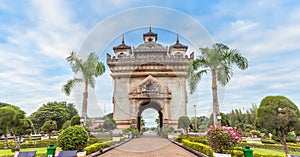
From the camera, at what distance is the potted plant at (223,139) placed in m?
6.91

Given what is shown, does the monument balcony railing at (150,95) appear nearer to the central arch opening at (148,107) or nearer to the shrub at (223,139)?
the central arch opening at (148,107)

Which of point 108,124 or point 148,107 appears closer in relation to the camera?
point 108,124

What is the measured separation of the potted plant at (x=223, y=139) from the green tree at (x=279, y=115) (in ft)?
15.4

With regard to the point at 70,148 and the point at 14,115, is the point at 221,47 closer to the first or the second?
the point at 70,148

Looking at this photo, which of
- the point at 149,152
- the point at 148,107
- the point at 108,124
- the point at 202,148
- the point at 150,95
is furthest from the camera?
the point at 148,107

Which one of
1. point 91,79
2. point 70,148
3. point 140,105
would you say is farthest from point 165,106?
point 70,148

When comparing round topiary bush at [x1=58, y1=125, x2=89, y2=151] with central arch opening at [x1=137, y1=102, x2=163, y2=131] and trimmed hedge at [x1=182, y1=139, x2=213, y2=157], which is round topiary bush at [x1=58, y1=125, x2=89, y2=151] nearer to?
trimmed hedge at [x1=182, y1=139, x2=213, y2=157]

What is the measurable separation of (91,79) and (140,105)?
14575 mm

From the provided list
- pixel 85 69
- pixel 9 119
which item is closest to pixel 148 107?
pixel 85 69

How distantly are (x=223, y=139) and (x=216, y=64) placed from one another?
261 inches

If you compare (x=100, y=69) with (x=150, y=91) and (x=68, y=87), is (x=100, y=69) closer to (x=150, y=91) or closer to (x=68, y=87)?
(x=68, y=87)

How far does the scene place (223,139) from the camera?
6.95 m

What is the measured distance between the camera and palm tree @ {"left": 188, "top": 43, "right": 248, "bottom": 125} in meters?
12.5

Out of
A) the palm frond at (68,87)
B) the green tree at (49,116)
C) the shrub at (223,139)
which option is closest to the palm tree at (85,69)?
the palm frond at (68,87)
